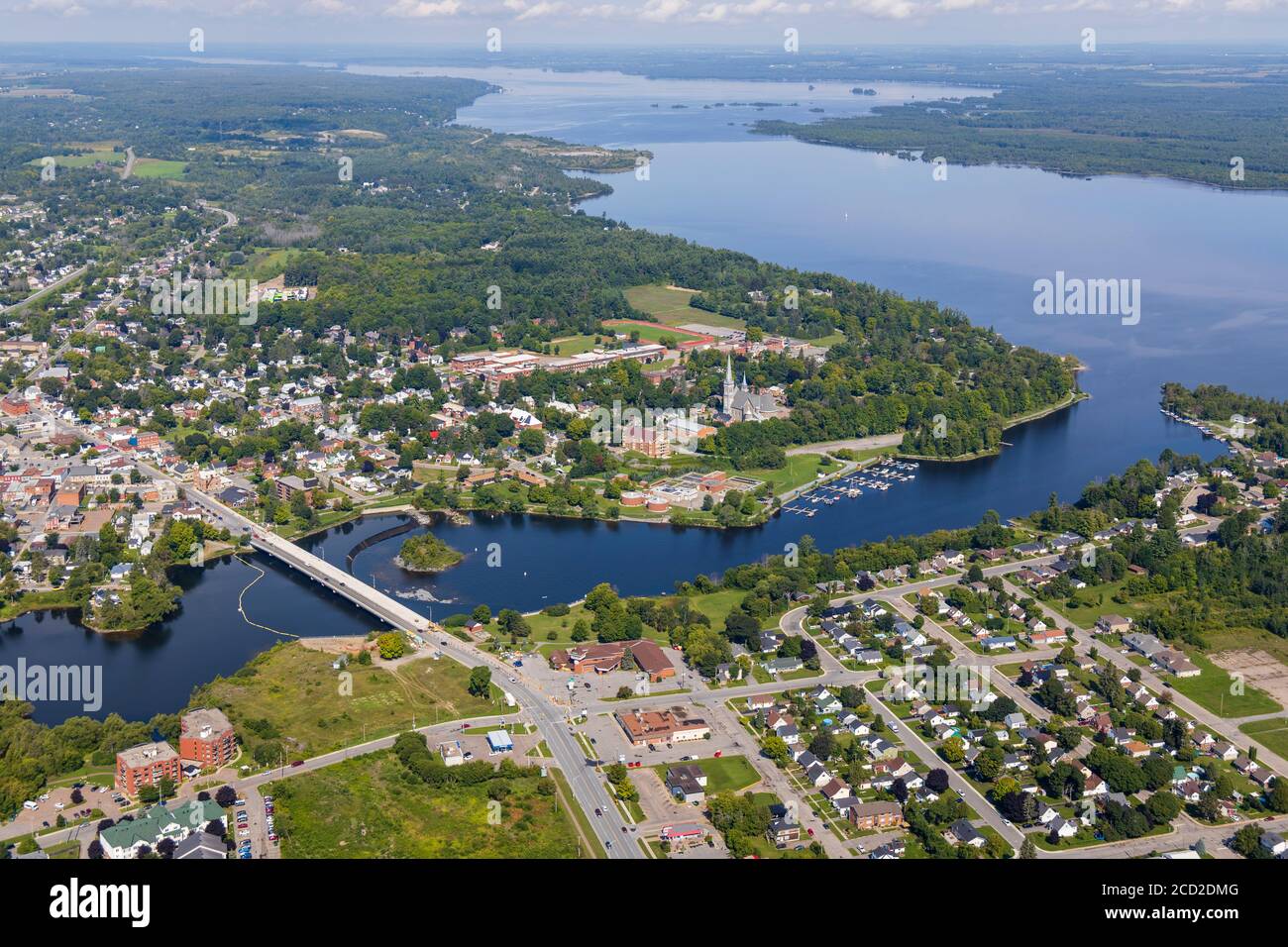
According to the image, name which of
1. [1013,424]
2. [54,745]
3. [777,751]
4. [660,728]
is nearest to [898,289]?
[1013,424]

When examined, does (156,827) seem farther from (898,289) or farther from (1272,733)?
(898,289)

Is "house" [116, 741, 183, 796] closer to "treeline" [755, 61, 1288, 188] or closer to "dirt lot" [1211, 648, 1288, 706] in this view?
"dirt lot" [1211, 648, 1288, 706]

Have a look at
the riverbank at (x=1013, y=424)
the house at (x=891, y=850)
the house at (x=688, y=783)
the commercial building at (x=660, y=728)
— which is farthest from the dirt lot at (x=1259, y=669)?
the riverbank at (x=1013, y=424)

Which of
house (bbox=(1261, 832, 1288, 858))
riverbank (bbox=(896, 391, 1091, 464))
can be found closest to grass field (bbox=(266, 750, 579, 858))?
house (bbox=(1261, 832, 1288, 858))

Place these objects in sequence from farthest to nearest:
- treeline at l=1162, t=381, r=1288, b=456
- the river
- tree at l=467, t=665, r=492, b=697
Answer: treeline at l=1162, t=381, r=1288, b=456
the river
tree at l=467, t=665, r=492, b=697

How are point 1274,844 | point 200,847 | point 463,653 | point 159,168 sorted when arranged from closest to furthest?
point 200,847 < point 1274,844 < point 463,653 < point 159,168
